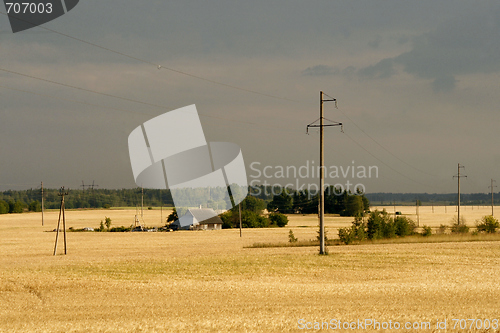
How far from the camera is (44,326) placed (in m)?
15.7

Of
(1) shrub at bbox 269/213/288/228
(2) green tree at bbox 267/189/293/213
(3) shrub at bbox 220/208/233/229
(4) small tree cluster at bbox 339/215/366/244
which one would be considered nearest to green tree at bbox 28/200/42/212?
(2) green tree at bbox 267/189/293/213

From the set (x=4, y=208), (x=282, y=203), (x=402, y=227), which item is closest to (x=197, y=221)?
(x=402, y=227)

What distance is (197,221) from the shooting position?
112000 millimetres

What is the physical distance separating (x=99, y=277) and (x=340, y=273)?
1508 centimetres

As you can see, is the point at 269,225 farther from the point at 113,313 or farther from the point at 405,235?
the point at 113,313

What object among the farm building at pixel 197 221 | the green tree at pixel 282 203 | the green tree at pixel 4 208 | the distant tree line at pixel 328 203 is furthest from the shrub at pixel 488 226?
the green tree at pixel 4 208

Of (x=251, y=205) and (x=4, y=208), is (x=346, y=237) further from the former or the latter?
(x=4, y=208)

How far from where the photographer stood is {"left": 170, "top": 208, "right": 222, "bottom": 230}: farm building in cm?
10969

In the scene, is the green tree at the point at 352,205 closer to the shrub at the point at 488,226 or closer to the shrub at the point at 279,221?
the shrub at the point at 279,221

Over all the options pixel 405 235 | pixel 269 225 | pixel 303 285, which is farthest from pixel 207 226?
pixel 303 285

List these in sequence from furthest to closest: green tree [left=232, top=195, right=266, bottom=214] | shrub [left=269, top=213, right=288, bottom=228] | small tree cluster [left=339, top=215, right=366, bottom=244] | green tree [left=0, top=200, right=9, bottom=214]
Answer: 1. green tree [left=0, top=200, right=9, bottom=214]
2. green tree [left=232, top=195, right=266, bottom=214]
3. shrub [left=269, top=213, right=288, bottom=228]
4. small tree cluster [left=339, top=215, right=366, bottom=244]

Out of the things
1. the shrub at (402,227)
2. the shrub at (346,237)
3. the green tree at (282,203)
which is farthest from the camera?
the green tree at (282,203)

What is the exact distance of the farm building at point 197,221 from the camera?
110m

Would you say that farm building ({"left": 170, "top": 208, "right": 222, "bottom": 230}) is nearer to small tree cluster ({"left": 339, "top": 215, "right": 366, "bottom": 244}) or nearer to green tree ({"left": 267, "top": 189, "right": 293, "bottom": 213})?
small tree cluster ({"left": 339, "top": 215, "right": 366, "bottom": 244})
